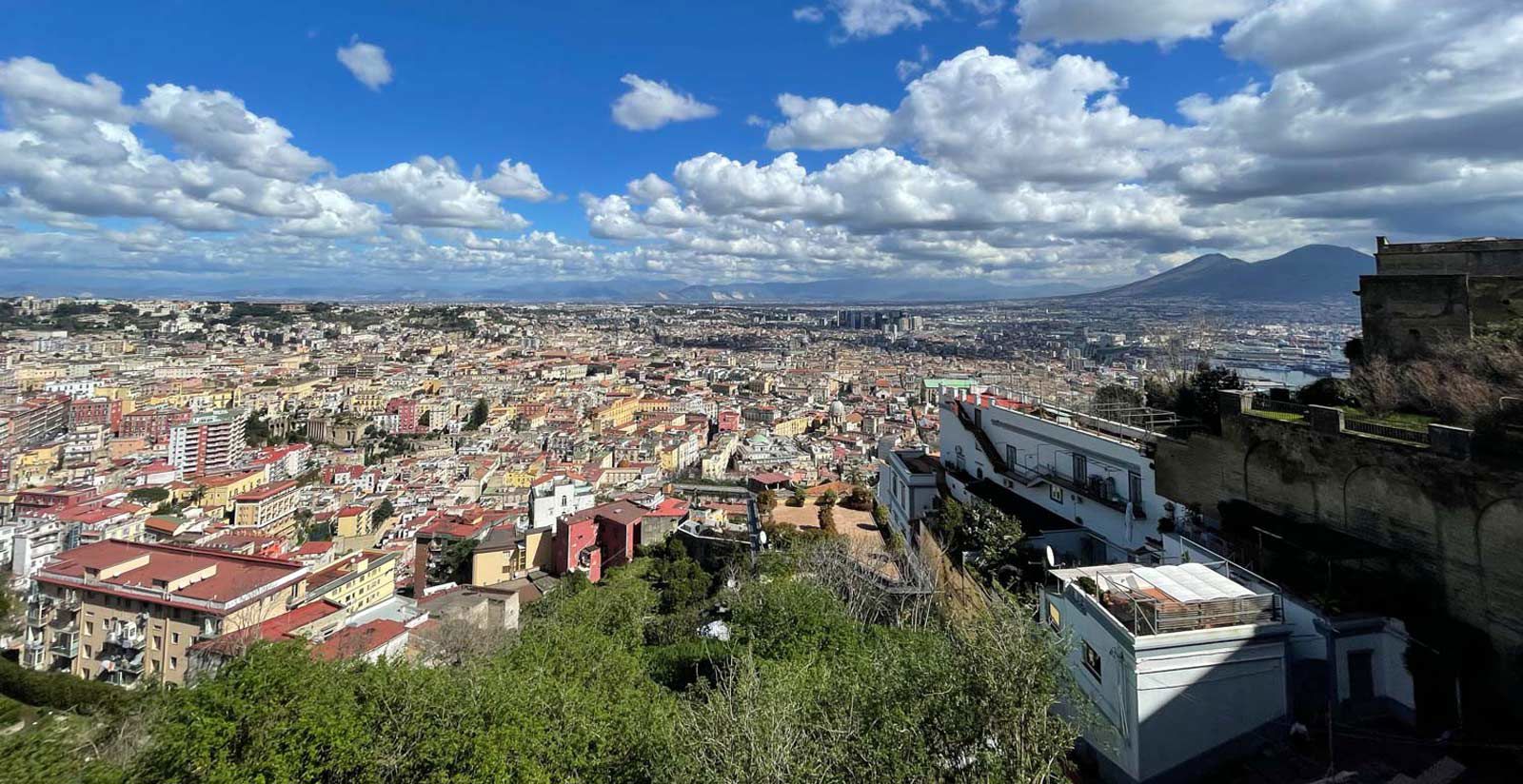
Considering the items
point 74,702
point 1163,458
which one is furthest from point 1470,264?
point 74,702

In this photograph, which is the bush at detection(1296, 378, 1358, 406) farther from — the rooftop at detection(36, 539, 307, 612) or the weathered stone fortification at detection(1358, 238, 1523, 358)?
the rooftop at detection(36, 539, 307, 612)

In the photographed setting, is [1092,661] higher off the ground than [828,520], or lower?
higher

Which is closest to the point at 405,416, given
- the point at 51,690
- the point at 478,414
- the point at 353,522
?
the point at 478,414

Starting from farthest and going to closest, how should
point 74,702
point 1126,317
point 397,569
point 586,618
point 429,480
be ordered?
point 1126,317 < point 429,480 < point 397,569 < point 74,702 < point 586,618

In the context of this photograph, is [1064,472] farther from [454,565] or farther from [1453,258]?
[454,565]

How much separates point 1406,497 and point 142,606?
72.1ft

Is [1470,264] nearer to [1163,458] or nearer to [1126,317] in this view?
[1163,458]

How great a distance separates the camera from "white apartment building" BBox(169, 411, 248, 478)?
43.1 m

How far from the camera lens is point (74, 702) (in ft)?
42.3

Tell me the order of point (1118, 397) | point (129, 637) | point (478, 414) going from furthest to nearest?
point (478, 414)
point (129, 637)
point (1118, 397)

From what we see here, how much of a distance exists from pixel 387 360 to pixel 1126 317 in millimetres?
78860

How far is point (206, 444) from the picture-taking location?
4472 centimetres

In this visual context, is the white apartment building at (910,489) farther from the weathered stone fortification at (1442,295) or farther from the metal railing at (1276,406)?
the weathered stone fortification at (1442,295)

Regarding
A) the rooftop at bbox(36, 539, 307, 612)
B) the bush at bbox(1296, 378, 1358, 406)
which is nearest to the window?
the bush at bbox(1296, 378, 1358, 406)
